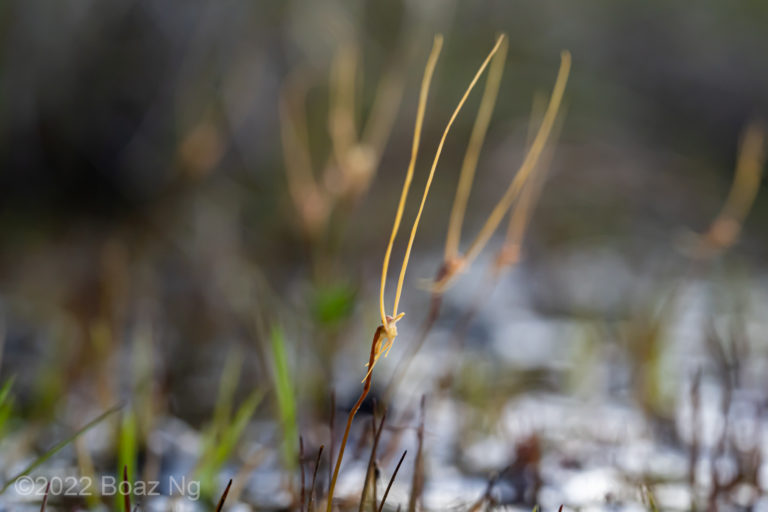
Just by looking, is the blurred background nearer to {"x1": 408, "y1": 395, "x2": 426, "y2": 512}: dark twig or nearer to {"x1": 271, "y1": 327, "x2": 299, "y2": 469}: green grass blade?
{"x1": 271, "y1": 327, "x2": 299, "y2": 469}: green grass blade

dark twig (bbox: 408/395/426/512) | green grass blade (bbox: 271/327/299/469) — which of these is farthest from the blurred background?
dark twig (bbox: 408/395/426/512)

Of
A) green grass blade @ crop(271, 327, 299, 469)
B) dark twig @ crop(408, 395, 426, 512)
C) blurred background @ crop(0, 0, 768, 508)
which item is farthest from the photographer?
blurred background @ crop(0, 0, 768, 508)

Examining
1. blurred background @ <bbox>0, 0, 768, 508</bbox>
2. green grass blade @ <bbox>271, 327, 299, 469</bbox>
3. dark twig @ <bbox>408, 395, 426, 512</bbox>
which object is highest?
blurred background @ <bbox>0, 0, 768, 508</bbox>

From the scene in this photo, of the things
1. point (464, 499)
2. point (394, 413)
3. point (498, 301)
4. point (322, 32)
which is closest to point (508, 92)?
point (322, 32)

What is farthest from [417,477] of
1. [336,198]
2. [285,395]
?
[336,198]

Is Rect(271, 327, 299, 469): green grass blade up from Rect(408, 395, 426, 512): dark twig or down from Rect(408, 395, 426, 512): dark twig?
up

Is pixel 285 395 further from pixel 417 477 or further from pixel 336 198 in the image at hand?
pixel 336 198

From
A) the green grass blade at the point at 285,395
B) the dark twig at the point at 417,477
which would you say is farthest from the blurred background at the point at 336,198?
the dark twig at the point at 417,477

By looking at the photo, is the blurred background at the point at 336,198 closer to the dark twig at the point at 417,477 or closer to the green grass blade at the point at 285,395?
the green grass blade at the point at 285,395

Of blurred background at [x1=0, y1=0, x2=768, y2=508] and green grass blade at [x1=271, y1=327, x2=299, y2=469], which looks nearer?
green grass blade at [x1=271, y1=327, x2=299, y2=469]

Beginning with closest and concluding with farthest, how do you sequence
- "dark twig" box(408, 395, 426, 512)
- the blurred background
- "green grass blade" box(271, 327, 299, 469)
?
"dark twig" box(408, 395, 426, 512), "green grass blade" box(271, 327, 299, 469), the blurred background
